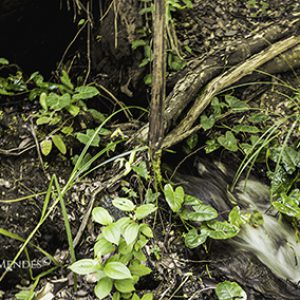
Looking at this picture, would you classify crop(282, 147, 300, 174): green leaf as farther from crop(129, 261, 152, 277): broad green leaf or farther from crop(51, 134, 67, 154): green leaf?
crop(51, 134, 67, 154): green leaf

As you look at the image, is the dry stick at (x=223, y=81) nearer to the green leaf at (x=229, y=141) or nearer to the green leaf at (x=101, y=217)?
the green leaf at (x=229, y=141)

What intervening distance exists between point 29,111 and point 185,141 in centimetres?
88

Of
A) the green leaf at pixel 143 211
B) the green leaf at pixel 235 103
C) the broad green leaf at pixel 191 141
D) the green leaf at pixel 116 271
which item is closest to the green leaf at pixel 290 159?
the green leaf at pixel 235 103

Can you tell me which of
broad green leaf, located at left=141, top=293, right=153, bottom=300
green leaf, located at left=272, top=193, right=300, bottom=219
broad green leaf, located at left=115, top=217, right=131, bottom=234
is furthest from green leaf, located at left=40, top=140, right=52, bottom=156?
green leaf, located at left=272, top=193, right=300, bottom=219

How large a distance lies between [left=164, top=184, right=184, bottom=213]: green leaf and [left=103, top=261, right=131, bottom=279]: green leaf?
426 mm

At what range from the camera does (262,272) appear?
196 centimetres

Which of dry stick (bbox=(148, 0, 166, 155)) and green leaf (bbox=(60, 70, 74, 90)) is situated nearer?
dry stick (bbox=(148, 0, 166, 155))

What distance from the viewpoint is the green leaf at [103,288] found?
1533mm

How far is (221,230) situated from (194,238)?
0.13 metres

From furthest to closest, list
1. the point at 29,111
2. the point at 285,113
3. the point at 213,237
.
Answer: the point at 285,113
the point at 29,111
the point at 213,237

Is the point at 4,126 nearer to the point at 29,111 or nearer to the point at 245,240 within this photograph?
the point at 29,111

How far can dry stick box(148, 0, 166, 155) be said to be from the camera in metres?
1.71

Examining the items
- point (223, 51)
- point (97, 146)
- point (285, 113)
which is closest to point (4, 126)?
point (97, 146)

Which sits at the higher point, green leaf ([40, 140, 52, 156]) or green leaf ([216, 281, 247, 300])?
green leaf ([40, 140, 52, 156])
